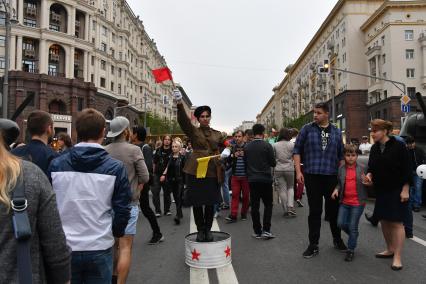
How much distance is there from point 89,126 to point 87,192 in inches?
19.8

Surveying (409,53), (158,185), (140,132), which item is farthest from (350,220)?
(409,53)

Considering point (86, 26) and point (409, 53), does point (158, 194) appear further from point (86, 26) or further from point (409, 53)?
point (409, 53)

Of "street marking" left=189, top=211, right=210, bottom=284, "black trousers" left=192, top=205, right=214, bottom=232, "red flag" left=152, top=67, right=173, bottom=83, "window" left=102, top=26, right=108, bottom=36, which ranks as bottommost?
"street marking" left=189, top=211, right=210, bottom=284

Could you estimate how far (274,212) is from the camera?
30.7 feet

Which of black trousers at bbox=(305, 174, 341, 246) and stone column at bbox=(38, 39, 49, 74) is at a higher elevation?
stone column at bbox=(38, 39, 49, 74)

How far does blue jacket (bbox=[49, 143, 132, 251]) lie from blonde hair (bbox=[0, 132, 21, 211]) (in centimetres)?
98

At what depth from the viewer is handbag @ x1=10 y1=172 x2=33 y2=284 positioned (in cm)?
151

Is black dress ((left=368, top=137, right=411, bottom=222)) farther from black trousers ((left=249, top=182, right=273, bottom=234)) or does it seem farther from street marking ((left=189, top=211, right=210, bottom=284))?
street marking ((left=189, top=211, right=210, bottom=284))

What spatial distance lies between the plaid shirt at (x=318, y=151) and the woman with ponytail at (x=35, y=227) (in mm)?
4257

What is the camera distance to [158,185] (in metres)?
9.61

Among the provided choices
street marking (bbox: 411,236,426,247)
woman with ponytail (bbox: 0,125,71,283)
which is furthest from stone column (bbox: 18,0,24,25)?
woman with ponytail (bbox: 0,125,71,283)

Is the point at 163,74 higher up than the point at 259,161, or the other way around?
the point at 163,74

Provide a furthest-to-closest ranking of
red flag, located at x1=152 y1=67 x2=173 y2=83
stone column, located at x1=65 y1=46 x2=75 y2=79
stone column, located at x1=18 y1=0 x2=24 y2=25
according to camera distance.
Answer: stone column, located at x1=65 y1=46 x2=75 y2=79 → stone column, located at x1=18 y1=0 x2=24 y2=25 → red flag, located at x1=152 y1=67 x2=173 y2=83

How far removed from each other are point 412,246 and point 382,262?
3.80ft
